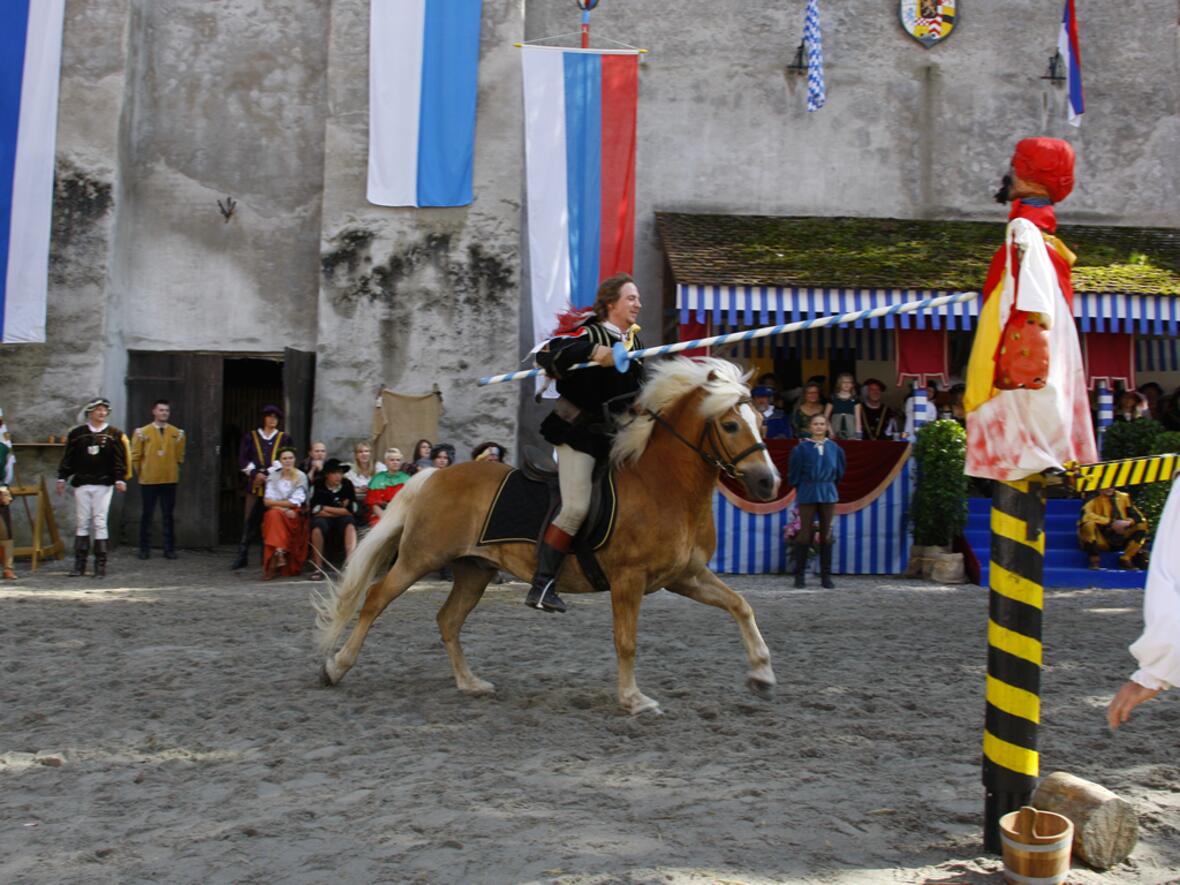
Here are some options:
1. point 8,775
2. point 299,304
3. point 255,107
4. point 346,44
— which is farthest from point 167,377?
point 8,775

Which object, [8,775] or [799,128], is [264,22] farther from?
[8,775]

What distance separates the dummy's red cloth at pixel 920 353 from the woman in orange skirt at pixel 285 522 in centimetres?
789

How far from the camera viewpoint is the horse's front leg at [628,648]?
6.19 metres

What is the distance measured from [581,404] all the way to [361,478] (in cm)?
743

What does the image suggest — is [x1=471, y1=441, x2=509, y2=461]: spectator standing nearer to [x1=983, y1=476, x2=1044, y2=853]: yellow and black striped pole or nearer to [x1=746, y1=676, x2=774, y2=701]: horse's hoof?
[x1=746, y1=676, x2=774, y2=701]: horse's hoof

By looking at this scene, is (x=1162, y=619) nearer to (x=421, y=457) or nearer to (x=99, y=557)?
(x=421, y=457)

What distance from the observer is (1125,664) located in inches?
310

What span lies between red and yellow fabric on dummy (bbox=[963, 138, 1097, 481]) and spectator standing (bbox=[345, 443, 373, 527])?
32.7 ft

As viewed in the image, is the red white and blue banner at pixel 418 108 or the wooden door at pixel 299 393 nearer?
the wooden door at pixel 299 393

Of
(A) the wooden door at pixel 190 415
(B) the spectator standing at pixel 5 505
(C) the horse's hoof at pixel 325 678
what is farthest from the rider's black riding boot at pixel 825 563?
(B) the spectator standing at pixel 5 505

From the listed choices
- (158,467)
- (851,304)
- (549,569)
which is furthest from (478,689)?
(158,467)

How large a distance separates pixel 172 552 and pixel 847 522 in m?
8.79

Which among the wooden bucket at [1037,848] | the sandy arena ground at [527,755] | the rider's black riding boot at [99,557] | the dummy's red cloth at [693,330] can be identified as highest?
the dummy's red cloth at [693,330]

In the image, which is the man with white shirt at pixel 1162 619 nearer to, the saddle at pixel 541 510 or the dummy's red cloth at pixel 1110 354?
the saddle at pixel 541 510
